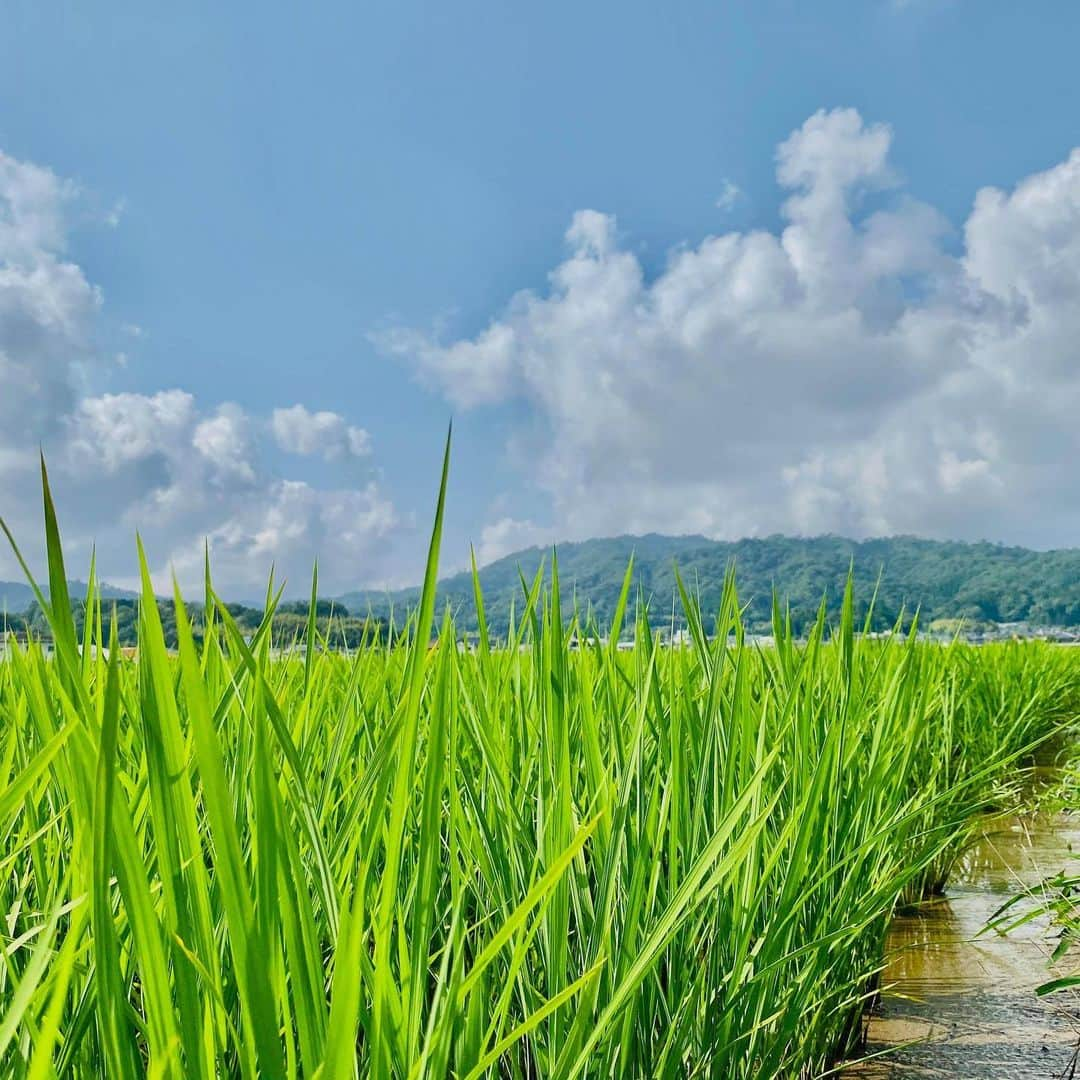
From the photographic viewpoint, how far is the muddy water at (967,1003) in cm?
158

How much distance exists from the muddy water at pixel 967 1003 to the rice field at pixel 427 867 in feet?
0.32

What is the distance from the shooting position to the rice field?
50 centimetres

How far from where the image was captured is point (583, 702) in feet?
3.40

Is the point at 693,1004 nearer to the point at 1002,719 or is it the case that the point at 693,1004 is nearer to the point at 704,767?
the point at 704,767

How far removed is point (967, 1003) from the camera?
6.03 ft

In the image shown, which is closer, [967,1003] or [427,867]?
[427,867]

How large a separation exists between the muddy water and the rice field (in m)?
0.10

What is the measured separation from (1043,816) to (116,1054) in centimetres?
378

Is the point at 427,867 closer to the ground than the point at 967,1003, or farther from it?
farther from it

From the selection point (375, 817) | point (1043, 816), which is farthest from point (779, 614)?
point (1043, 816)

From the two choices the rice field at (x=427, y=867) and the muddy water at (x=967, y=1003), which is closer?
the rice field at (x=427, y=867)

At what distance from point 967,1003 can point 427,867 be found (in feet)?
5.51

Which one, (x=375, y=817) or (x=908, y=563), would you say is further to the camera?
(x=908, y=563)

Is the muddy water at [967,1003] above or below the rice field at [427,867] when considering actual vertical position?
below
